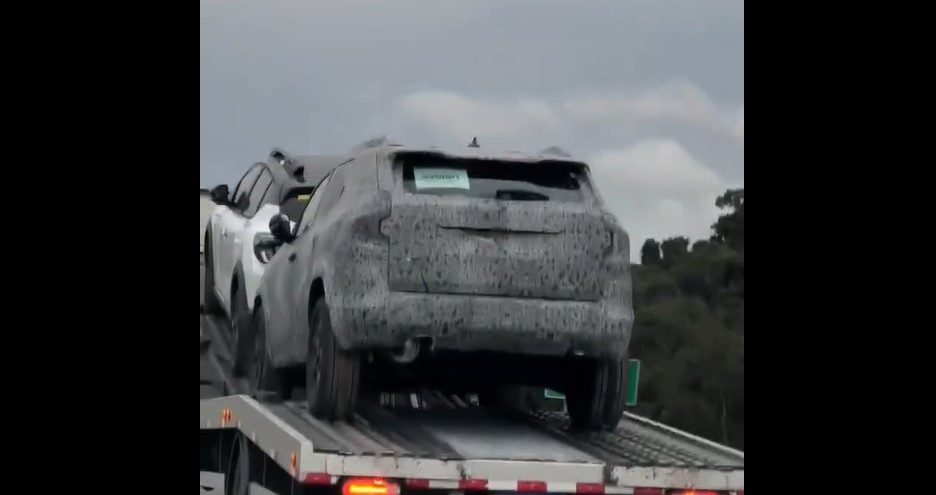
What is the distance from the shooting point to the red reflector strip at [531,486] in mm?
8016

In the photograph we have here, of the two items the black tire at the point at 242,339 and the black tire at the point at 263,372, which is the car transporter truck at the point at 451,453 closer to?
the black tire at the point at 263,372

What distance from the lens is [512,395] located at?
995 cm

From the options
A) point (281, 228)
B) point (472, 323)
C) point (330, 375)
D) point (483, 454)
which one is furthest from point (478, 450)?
point (281, 228)

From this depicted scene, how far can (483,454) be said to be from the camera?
825 centimetres

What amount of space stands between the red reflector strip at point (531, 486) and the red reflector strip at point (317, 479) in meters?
0.80

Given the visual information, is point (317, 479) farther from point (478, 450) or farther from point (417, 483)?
point (478, 450)

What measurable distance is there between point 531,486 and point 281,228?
1.99m
